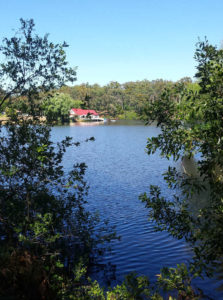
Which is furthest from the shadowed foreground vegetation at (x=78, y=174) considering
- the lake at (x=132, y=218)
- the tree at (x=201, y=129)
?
the lake at (x=132, y=218)

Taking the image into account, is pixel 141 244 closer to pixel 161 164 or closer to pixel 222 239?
pixel 222 239

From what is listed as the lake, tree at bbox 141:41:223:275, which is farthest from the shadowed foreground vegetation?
the lake

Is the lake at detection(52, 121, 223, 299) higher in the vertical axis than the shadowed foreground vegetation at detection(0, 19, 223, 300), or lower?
lower

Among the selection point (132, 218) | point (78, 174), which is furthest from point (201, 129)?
point (132, 218)

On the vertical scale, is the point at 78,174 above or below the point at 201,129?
below

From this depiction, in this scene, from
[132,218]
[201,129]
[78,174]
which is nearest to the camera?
[201,129]

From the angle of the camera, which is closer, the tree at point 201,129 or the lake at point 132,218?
the tree at point 201,129

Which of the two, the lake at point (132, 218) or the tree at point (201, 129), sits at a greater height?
the tree at point (201, 129)

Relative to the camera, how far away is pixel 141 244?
16406 mm

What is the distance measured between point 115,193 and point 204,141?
20051 millimetres

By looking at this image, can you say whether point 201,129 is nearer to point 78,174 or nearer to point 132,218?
point 78,174

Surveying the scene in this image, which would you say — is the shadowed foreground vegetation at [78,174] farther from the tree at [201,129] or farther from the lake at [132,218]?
the lake at [132,218]

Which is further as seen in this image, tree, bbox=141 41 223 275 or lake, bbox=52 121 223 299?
lake, bbox=52 121 223 299

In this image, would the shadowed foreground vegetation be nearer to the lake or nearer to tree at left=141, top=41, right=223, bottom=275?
tree at left=141, top=41, right=223, bottom=275
